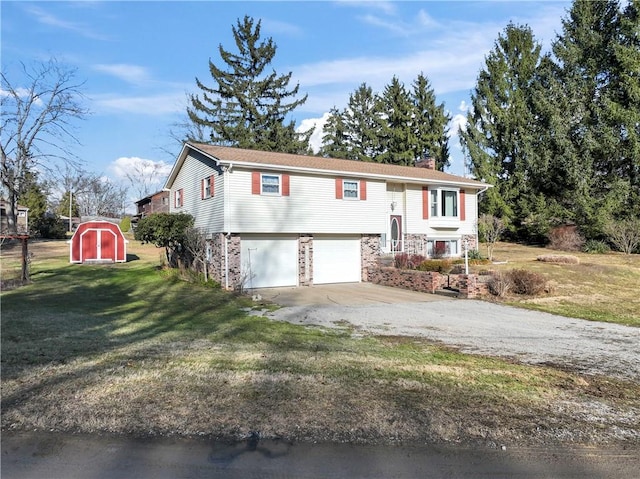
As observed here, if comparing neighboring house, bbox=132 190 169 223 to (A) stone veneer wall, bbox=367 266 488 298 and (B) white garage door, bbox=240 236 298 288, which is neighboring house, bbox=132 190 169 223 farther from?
(A) stone veneer wall, bbox=367 266 488 298

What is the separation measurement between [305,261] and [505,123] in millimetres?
22833

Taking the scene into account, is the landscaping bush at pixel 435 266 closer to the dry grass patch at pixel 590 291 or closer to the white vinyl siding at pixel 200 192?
the dry grass patch at pixel 590 291

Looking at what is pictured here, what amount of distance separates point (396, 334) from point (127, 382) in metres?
5.45

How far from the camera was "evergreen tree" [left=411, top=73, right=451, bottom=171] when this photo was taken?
42625 mm

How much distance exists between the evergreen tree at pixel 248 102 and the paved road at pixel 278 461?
35781 millimetres

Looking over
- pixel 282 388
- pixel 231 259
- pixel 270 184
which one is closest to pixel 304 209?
pixel 270 184

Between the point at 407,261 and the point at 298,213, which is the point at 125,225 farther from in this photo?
the point at 407,261

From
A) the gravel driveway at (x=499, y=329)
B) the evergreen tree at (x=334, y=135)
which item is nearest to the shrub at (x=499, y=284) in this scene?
the gravel driveway at (x=499, y=329)

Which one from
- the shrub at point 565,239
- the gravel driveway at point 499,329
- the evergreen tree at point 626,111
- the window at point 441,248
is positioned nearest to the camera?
the gravel driveway at point 499,329

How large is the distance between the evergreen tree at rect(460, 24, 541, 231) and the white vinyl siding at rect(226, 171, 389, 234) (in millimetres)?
15732

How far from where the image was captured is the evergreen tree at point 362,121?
154 ft

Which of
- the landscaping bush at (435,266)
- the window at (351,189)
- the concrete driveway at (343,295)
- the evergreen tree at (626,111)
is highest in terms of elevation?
the evergreen tree at (626,111)

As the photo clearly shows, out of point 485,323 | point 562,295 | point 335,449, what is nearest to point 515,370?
point 335,449

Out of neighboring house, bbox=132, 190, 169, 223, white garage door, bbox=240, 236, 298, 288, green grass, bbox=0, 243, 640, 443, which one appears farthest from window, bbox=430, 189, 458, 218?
neighboring house, bbox=132, 190, 169, 223
